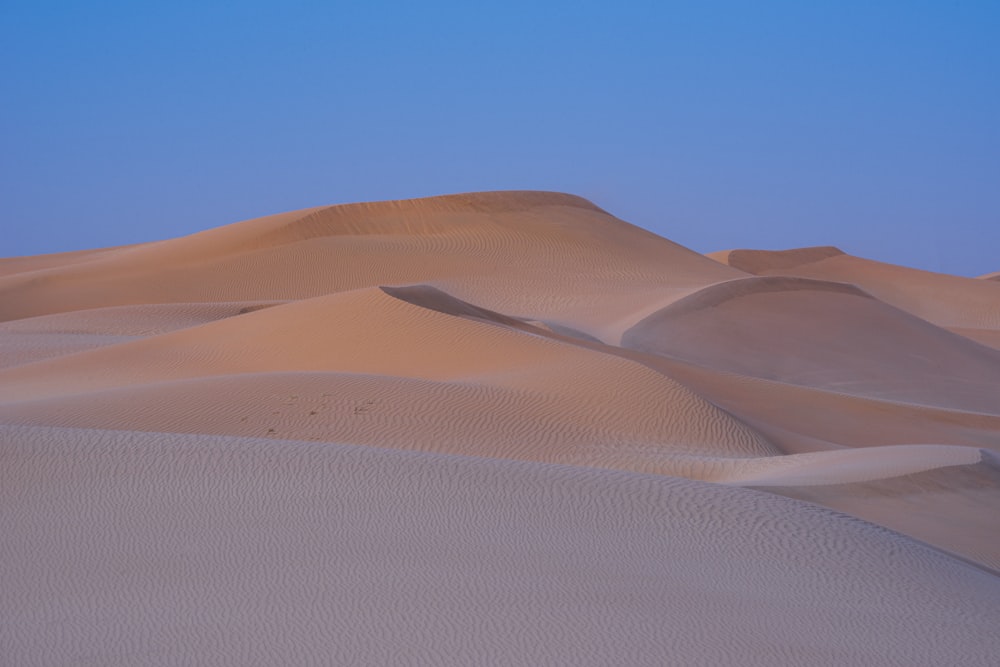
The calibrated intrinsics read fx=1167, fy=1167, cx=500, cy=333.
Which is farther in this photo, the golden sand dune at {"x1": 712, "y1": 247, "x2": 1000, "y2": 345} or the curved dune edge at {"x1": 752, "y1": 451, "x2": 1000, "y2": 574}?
the golden sand dune at {"x1": 712, "y1": 247, "x2": 1000, "y2": 345}

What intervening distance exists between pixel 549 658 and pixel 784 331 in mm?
22973

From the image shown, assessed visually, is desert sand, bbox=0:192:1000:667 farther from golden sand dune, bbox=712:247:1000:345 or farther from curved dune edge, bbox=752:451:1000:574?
golden sand dune, bbox=712:247:1000:345

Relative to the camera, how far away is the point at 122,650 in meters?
3.96

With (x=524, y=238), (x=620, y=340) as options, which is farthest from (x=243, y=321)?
(x=524, y=238)

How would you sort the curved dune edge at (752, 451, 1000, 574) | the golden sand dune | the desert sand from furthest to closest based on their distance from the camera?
the golden sand dune, the curved dune edge at (752, 451, 1000, 574), the desert sand

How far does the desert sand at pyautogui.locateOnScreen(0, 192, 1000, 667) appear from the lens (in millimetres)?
4344

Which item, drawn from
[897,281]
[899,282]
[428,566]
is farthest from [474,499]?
[897,281]

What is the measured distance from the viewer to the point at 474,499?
20.2ft

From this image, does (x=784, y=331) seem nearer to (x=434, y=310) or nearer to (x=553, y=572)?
(x=434, y=310)

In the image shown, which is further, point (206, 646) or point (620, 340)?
point (620, 340)

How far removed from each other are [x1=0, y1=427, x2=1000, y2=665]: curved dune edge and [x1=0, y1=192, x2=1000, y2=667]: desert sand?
0.02m

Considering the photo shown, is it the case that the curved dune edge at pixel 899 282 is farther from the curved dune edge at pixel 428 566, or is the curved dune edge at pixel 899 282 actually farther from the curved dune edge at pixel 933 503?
the curved dune edge at pixel 428 566

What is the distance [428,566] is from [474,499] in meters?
1.19

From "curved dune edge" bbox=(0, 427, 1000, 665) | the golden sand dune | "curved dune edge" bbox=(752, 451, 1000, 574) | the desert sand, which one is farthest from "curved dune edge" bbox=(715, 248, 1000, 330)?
"curved dune edge" bbox=(0, 427, 1000, 665)
